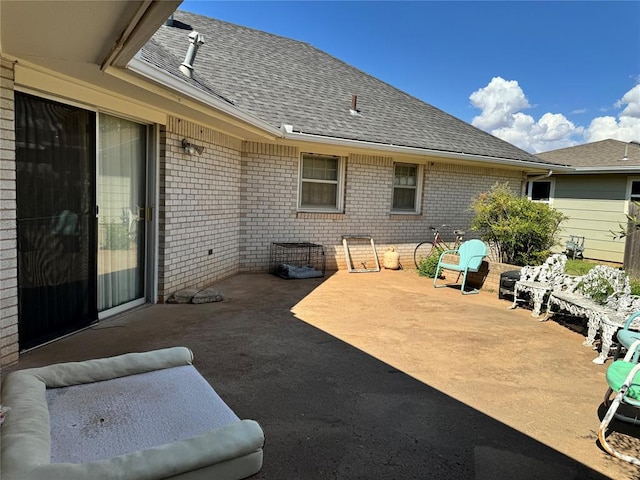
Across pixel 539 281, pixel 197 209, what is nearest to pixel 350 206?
pixel 197 209

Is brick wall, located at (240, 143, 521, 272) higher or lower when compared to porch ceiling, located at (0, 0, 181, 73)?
lower

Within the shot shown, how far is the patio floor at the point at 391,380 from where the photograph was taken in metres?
2.65

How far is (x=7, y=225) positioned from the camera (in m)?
3.53

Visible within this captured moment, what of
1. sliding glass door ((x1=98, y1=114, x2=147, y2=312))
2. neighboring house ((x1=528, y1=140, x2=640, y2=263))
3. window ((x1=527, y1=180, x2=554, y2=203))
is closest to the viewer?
sliding glass door ((x1=98, y1=114, x2=147, y2=312))

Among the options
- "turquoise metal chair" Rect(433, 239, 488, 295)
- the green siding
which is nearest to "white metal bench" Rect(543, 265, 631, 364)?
"turquoise metal chair" Rect(433, 239, 488, 295)

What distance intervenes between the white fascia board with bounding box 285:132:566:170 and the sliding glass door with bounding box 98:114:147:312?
3.01 metres

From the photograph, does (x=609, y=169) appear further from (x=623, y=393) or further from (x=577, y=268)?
(x=623, y=393)

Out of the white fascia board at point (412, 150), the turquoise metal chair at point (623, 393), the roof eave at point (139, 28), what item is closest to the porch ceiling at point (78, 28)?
the roof eave at point (139, 28)

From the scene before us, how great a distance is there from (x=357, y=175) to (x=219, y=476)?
26.5ft

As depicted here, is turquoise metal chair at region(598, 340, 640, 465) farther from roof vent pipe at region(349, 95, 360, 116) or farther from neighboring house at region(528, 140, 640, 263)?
neighboring house at region(528, 140, 640, 263)

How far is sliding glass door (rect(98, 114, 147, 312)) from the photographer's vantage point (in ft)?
16.3

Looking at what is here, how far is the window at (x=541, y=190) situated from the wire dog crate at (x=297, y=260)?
950cm

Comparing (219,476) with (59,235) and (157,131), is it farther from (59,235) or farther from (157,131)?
(157,131)

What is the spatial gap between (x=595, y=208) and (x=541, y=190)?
200cm
